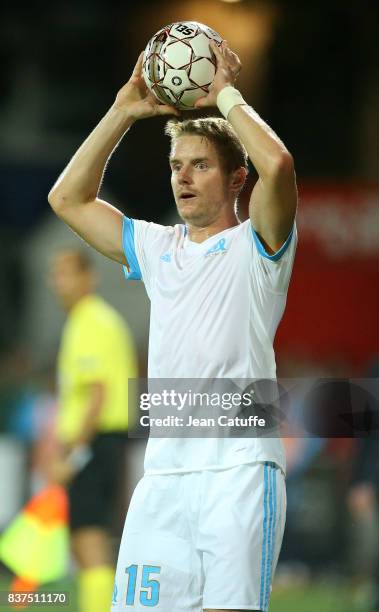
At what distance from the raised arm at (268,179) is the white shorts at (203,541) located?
725mm

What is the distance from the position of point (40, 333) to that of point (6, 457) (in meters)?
3.46

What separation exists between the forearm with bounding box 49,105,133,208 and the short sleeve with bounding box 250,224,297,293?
26.5 inches

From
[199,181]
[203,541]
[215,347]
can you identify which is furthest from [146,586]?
[199,181]

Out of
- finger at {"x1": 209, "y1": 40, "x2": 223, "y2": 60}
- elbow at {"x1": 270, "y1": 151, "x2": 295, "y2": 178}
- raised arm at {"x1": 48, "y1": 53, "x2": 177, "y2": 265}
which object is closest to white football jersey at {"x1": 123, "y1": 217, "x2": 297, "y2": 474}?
elbow at {"x1": 270, "y1": 151, "x2": 295, "y2": 178}

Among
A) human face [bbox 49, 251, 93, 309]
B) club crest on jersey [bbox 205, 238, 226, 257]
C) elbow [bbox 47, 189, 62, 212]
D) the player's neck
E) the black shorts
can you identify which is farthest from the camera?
human face [bbox 49, 251, 93, 309]

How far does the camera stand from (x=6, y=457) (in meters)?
8.37

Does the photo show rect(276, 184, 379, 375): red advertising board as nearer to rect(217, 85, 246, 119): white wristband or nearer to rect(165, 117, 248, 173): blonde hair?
rect(165, 117, 248, 173): blonde hair

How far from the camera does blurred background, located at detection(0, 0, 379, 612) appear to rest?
8414 millimetres

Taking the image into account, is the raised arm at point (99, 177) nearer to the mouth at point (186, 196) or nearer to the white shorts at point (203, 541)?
the mouth at point (186, 196)

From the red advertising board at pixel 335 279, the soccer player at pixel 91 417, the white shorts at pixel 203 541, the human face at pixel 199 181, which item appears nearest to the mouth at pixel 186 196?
the human face at pixel 199 181

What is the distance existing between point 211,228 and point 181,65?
0.54m

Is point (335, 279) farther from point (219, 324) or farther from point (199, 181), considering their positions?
point (219, 324)

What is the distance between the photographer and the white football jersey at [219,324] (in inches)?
146

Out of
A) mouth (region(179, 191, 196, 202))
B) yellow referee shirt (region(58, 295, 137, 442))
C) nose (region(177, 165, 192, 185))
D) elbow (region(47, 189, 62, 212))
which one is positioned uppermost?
yellow referee shirt (region(58, 295, 137, 442))
